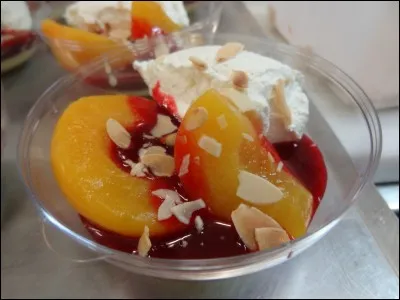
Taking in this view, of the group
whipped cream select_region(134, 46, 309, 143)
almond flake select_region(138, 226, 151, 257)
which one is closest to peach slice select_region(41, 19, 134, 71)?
whipped cream select_region(134, 46, 309, 143)

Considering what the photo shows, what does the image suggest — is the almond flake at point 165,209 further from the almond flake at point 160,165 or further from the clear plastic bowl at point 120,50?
the clear plastic bowl at point 120,50

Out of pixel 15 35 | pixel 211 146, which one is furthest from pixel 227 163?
pixel 15 35

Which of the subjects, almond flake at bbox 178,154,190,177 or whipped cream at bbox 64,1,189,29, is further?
whipped cream at bbox 64,1,189,29

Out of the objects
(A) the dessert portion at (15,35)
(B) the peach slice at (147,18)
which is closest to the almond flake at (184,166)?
(B) the peach slice at (147,18)

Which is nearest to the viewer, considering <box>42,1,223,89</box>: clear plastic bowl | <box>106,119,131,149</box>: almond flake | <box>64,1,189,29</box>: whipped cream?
<box>106,119,131,149</box>: almond flake

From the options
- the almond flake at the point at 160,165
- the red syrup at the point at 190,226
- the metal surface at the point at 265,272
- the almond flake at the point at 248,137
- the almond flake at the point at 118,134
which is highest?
the almond flake at the point at 248,137

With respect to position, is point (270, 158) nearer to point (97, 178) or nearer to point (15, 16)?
point (97, 178)

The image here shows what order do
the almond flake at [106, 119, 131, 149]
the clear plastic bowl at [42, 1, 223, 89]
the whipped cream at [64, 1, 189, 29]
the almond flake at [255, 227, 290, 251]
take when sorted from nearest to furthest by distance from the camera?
1. the almond flake at [255, 227, 290, 251]
2. the almond flake at [106, 119, 131, 149]
3. the clear plastic bowl at [42, 1, 223, 89]
4. the whipped cream at [64, 1, 189, 29]

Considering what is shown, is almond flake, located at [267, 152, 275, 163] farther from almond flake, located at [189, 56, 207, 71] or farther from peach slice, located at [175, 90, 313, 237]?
almond flake, located at [189, 56, 207, 71]
